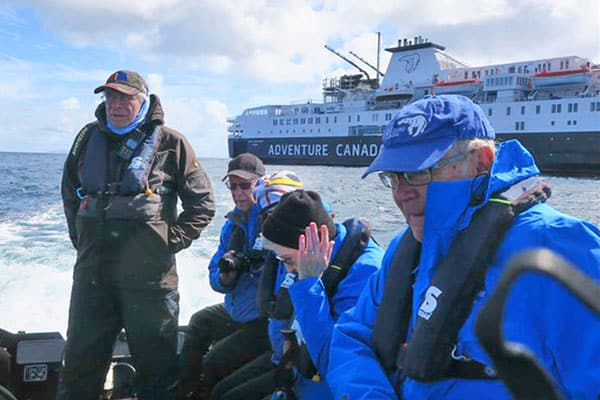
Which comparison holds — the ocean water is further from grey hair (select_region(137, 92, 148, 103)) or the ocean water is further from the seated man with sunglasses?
grey hair (select_region(137, 92, 148, 103))

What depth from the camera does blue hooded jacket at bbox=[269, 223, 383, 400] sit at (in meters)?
1.91

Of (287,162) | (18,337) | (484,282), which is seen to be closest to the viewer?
(484,282)

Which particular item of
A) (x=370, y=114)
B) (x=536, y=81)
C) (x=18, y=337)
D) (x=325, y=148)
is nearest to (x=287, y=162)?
(x=325, y=148)

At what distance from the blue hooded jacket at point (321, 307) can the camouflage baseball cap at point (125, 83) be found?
1336mm

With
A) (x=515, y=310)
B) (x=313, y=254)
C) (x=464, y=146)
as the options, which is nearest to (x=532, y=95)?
(x=313, y=254)

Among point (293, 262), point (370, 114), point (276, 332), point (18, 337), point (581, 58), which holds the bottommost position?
point (18, 337)

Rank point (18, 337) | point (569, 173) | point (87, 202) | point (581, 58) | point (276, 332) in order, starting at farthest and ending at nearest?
point (581, 58), point (569, 173), point (18, 337), point (87, 202), point (276, 332)

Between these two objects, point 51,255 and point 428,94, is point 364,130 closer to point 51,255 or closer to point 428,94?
point 428,94

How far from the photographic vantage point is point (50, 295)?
21.8 feet

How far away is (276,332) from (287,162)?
42389 mm

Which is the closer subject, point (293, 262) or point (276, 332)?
point (293, 262)

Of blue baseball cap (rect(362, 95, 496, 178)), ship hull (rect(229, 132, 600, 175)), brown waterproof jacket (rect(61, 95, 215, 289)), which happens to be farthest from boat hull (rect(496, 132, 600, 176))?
blue baseball cap (rect(362, 95, 496, 178))

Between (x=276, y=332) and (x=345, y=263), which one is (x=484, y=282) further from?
(x=276, y=332)

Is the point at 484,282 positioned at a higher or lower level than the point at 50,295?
higher
